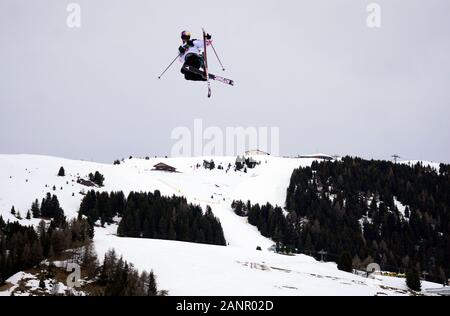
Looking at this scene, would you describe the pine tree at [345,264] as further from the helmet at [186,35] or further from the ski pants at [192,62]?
the helmet at [186,35]

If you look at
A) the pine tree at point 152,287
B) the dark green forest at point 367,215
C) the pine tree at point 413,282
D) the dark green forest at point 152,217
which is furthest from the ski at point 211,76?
the dark green forest at point 367,215

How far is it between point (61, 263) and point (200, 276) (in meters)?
12.9

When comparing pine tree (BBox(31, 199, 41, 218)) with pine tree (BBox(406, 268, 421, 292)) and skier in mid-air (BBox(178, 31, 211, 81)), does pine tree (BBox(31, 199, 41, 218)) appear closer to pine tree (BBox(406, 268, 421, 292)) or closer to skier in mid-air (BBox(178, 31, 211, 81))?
pine tree (BBox(406, 268, 421, 292))

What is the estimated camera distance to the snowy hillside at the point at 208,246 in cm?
4653

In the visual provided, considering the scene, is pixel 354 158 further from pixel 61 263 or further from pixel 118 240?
pixel 61 263

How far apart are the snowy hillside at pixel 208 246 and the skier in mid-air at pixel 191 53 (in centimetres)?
2013

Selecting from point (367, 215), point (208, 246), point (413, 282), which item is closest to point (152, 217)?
point (208, 246)

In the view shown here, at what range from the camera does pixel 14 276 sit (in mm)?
43469

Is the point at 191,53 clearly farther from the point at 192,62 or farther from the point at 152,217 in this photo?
the point at 152,217

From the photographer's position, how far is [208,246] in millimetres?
65188

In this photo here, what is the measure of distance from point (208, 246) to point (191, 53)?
42303mm

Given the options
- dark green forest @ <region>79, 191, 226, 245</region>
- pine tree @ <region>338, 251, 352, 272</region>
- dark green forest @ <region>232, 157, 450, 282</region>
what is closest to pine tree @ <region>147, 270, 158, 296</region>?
pine tree @ <region>338, 251, 352, 272</region>

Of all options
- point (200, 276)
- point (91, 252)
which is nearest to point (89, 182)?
point (91, 252)
